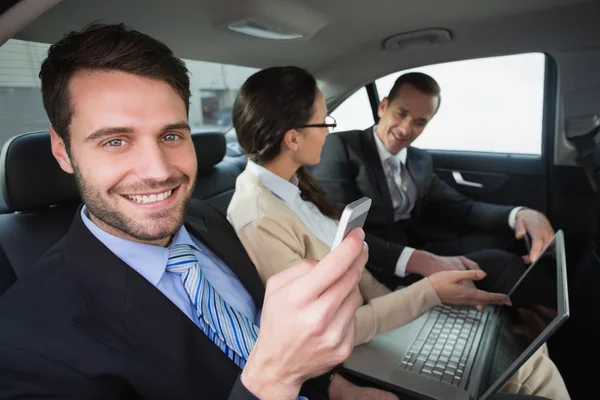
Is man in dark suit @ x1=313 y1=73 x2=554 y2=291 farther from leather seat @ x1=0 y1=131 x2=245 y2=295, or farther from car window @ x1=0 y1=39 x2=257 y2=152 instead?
leather seat @ x1=0 y1=131 x2=245 y2=295

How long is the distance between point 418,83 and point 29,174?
199cm

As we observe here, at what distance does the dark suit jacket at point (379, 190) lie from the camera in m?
2.21

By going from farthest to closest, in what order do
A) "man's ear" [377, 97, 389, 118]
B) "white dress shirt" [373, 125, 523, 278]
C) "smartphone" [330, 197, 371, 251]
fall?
1. "man's ear" [377, 97, 389, 118]
2. "white dress shirt" [373, 125, 523, 278]
3. "smartphone" [330, 197, 371, 251]

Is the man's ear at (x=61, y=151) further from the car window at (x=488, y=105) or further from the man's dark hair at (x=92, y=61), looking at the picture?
the car window at (x=488, y=105)

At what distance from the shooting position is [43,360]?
76cm

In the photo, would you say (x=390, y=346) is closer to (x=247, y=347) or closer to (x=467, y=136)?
(x=247, y=347)

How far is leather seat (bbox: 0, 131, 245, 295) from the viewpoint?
1.23 m

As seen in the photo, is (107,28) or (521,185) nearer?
(107,28)

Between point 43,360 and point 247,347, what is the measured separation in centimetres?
44

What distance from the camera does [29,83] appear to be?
153cm

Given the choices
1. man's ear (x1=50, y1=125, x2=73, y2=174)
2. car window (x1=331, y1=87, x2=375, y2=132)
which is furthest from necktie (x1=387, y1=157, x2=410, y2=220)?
man's ear (x1=50, y1=125, x2=73, y2=174)

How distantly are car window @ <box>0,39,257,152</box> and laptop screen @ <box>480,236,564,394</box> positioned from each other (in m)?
1.16

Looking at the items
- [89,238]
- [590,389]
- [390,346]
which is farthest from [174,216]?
[590,389]

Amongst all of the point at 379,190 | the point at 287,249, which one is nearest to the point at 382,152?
the point at 379,190
